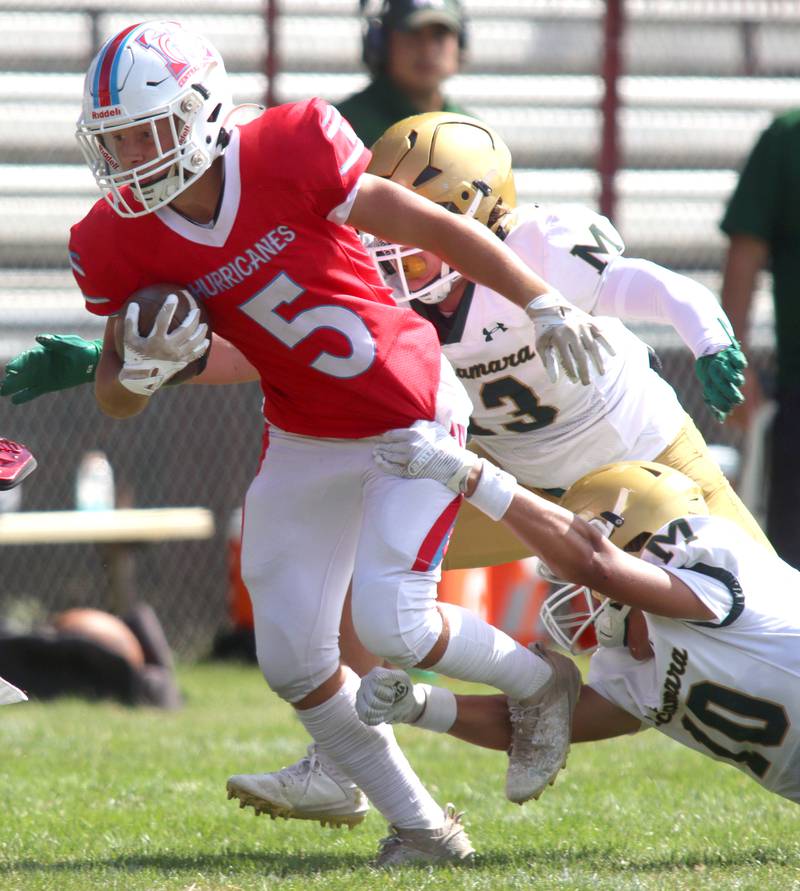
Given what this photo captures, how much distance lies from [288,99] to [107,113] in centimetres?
568

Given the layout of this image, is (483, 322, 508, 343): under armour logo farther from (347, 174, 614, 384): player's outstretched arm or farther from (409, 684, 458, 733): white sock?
(409, 684, 458, 733): white sock

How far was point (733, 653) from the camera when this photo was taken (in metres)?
3.08

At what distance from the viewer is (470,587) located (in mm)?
7316

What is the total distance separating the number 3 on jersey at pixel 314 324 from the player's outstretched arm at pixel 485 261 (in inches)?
7.3

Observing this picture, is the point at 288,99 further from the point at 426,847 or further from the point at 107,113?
the point at 426,847

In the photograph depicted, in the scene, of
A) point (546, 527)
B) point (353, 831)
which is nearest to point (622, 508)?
point (546, 527)

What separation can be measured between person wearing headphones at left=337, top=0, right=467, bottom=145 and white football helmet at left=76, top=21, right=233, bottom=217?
260 cm

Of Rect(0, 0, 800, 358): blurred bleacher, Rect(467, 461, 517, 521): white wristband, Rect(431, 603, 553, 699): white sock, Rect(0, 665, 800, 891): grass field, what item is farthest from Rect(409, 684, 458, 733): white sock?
Rect(0, 0, 800, 358): blurred bleacher

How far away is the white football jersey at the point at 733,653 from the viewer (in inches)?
121

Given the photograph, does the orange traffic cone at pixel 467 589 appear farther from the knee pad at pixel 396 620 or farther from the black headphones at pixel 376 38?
the knee pad at pixel 396 620

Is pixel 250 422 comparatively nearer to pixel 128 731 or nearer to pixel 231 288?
pixel 128 731

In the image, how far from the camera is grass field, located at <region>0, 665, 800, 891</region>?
3.11 m

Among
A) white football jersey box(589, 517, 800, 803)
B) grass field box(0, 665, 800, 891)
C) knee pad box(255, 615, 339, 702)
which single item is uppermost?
white football jersey box(589, 517, 800, 803)

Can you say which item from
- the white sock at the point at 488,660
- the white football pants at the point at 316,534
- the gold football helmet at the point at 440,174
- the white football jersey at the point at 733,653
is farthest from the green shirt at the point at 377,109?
the white football jersey at the point at 733,653
